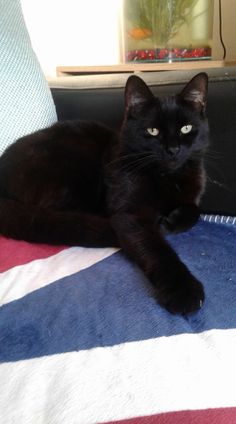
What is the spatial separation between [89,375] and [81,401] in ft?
0.12

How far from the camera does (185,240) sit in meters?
0.78

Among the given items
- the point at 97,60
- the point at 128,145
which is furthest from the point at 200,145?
the point at 97,60

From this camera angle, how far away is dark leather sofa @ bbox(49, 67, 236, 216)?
2.79 feet

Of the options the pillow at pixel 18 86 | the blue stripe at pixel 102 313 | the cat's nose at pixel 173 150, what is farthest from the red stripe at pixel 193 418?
the pillow at pixel 18 86

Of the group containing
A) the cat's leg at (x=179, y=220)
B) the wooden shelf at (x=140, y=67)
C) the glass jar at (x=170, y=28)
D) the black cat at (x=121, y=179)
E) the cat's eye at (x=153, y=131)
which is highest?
the glass jar at (x=170, y=28)

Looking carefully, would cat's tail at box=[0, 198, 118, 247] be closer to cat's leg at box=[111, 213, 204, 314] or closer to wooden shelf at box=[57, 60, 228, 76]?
cat's leg at box=[111, 213, 204, 314]

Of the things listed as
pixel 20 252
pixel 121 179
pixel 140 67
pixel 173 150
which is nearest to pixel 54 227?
pixel 20 252

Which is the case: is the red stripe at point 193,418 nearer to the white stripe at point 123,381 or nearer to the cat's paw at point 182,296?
the white stripe at point 123,381

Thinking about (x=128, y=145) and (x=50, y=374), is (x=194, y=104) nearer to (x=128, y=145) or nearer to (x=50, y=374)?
(x=128, y=145)

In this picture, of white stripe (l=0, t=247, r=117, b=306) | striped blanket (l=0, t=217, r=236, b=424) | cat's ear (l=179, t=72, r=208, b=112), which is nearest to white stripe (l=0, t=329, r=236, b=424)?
striped blanket (l=0, t=217, r=236, b=424)

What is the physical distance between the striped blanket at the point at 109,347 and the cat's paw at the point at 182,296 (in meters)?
0.01

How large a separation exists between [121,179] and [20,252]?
0.29 meters

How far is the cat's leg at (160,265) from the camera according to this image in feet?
1.79

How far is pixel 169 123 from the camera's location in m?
0.81
